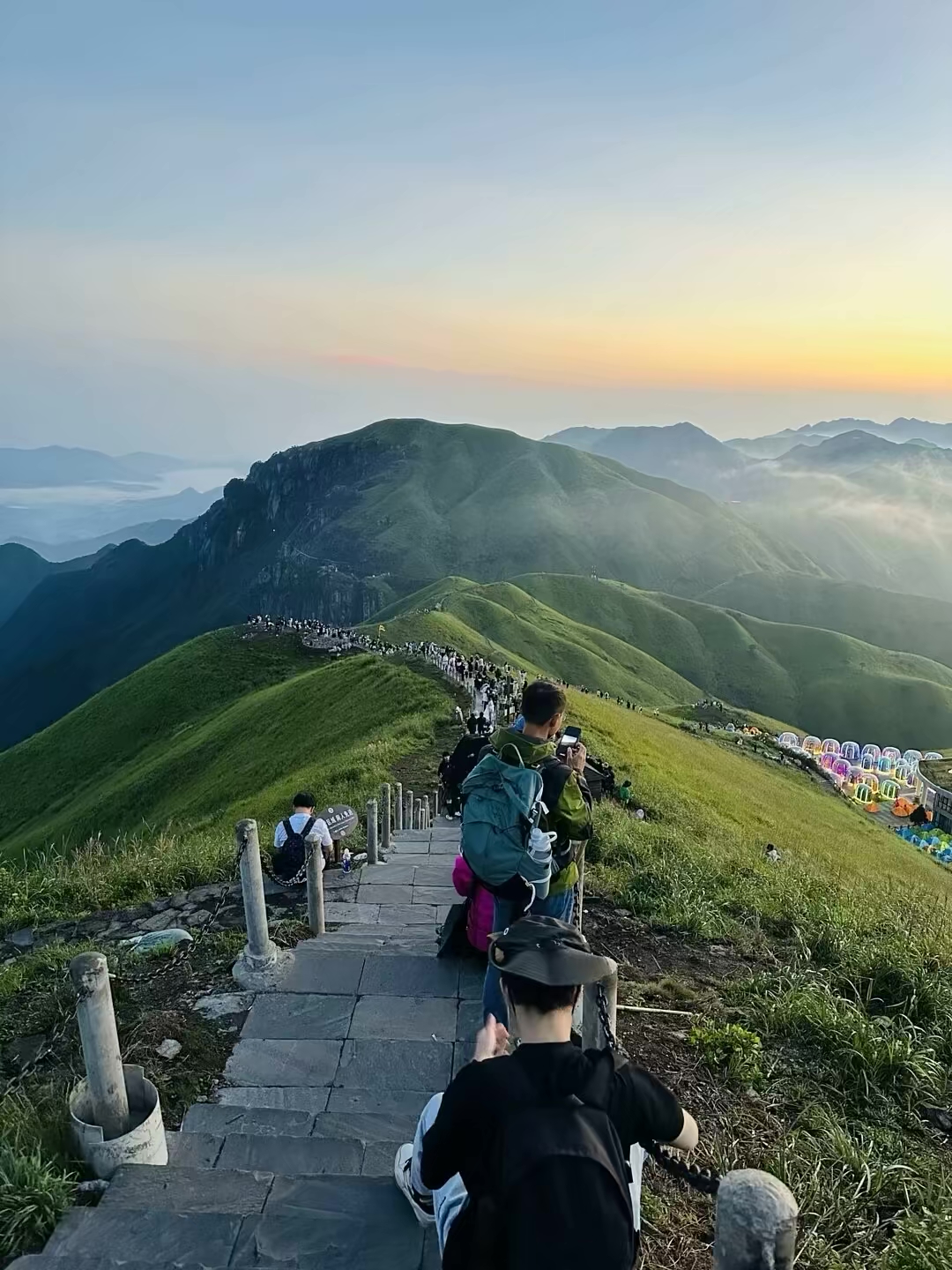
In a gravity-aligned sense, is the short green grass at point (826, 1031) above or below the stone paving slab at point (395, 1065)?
below

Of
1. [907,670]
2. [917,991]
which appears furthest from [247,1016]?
[907,670]

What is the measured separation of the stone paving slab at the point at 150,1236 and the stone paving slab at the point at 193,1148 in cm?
63

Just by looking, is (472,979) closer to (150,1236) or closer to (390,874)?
(150,1236)

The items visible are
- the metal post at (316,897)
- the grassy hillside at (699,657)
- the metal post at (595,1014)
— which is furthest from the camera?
the grassy hillside at (699,657)

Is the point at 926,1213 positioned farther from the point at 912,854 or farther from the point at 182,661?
the point at 182,661

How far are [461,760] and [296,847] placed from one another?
2822mm

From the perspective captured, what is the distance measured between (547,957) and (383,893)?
6.66 meters

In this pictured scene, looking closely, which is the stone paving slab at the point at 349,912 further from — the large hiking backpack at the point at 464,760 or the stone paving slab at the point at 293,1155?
the stone paving slab at the point at 293,1155

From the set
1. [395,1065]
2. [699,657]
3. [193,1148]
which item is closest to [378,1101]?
[395,1065]

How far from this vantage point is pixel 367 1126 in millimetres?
4316

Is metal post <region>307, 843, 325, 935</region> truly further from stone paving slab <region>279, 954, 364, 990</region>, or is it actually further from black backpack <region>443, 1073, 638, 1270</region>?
black backpack <region>443, 1073, 638, 1270</region>

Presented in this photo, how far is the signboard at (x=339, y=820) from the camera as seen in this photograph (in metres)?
9.81

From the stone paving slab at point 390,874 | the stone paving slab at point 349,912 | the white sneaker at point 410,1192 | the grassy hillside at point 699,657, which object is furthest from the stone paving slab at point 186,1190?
the grassy hillside at point 699,657

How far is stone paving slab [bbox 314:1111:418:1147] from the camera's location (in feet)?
13.9
